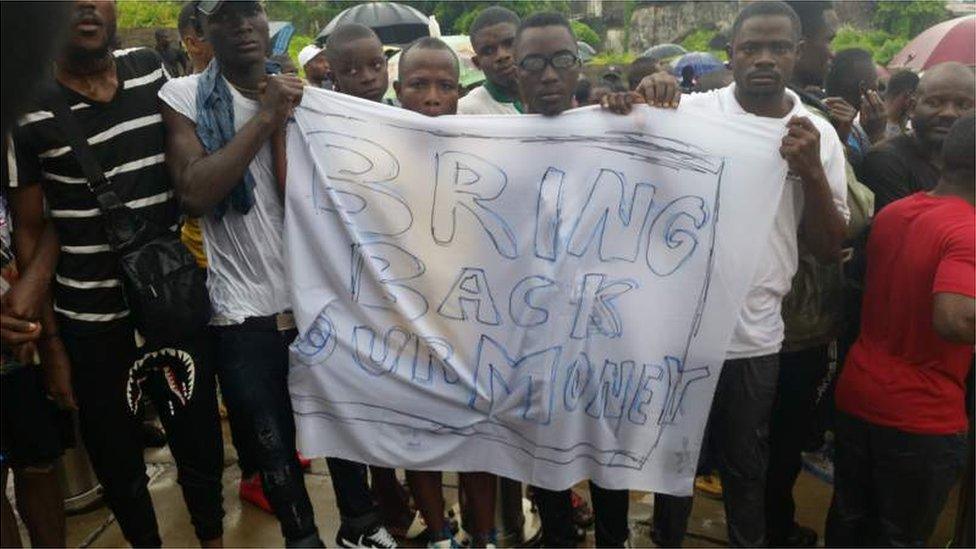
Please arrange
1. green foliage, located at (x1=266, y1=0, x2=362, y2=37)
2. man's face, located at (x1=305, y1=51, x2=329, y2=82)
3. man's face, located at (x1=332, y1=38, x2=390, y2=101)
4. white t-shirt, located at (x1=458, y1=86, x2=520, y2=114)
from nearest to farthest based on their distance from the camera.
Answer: man's face, located at (x1=332, y1=38, x2=390, y2=101)
white t-shirt, located at (x1=458, y1=86, x2=520, y2=114)
man's face, located at (x1=305, y1=51, x2=329, y2=82)
green foliage, located at (x1=266, y1=0, x2=362, y2=37)

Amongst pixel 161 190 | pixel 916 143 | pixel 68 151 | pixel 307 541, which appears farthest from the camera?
pixel 916 143

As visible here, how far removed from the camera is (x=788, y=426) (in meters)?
3.32

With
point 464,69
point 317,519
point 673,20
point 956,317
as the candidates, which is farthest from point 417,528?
point 673,20

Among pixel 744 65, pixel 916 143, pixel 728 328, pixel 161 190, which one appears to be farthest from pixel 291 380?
pixel 916 143

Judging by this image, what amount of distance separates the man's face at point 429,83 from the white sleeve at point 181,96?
0.75m

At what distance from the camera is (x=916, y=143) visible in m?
3.30

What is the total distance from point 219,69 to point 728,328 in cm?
189

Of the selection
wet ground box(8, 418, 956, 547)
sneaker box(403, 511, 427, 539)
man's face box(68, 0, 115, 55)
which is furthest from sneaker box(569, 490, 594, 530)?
man's face box(68, 0, 115, 55)

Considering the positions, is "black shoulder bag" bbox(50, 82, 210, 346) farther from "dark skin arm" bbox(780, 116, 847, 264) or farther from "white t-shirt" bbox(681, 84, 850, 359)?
"dark skin arm" bbox(780, 116, 847, 264)

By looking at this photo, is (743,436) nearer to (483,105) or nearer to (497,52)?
(483,105)

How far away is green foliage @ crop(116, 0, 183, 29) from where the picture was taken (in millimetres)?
16891

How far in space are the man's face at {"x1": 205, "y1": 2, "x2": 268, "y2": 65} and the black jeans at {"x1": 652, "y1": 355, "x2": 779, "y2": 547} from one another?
6.27ft

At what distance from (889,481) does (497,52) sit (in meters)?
2.56

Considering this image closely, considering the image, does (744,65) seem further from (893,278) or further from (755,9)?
(893,278)
